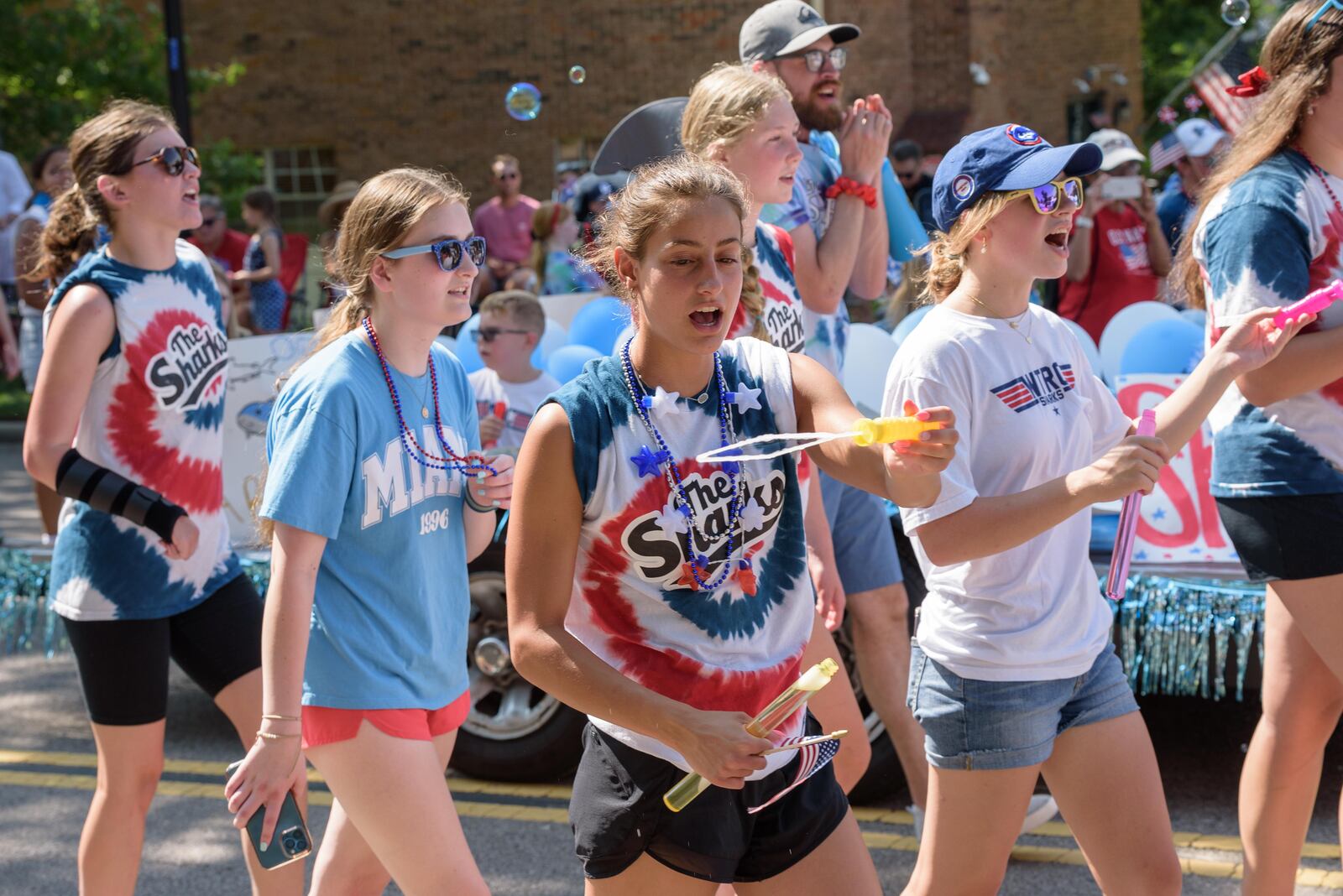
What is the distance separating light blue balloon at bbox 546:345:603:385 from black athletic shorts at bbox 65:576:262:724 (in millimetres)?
2138

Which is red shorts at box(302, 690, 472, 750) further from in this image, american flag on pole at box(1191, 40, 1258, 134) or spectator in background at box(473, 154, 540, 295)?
spectator in background at box(473, 154, 540, 295)

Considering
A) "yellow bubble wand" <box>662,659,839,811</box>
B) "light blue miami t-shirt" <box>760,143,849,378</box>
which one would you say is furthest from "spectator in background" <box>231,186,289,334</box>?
"yellow bubble wand" <box>662,659,839,811</box>

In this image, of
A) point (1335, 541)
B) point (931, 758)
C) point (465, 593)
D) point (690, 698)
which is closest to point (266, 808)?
point (465, 593)

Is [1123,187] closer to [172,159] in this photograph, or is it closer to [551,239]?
[551,239]

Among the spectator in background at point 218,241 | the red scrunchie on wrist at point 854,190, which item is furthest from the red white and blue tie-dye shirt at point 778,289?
the spectator in background at point 218,241

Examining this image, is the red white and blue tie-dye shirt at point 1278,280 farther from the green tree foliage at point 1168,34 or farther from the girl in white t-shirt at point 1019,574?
the green tree foliage at point 1168,34

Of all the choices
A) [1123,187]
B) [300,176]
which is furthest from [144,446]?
[300,176]

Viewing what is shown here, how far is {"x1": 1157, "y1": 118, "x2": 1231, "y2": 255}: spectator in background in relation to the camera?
913cm

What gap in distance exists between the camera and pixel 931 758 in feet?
9.68

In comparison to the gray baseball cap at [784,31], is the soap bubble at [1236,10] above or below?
above

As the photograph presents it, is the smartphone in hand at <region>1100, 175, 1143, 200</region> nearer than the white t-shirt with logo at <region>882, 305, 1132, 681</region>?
No

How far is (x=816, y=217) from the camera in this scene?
4246 millimetres

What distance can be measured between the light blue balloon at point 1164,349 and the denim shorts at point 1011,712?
97.5 inches

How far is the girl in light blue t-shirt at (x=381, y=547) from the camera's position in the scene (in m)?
2.87
